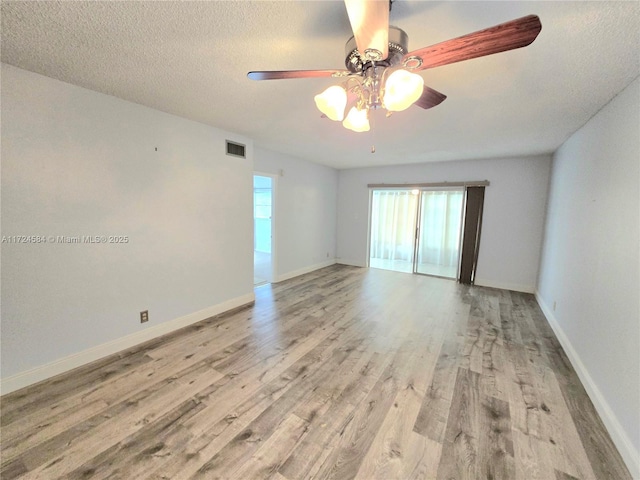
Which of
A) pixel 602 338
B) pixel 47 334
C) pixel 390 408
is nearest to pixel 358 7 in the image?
pixel 390 408

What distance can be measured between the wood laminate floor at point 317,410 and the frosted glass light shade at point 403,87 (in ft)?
6.40

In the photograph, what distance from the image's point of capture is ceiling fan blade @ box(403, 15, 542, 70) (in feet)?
2.99

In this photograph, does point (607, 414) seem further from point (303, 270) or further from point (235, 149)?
point (303, 270)

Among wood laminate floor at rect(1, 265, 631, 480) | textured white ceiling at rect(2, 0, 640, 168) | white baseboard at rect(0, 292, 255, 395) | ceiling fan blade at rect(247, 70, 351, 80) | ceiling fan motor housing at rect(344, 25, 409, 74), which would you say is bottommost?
wood laminate floor at rect(1, 265, 631, 480)

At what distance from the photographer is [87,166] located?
2.20 metres

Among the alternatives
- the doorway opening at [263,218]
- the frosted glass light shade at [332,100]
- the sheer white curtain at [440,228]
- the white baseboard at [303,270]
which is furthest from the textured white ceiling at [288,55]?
the doorway opening at [263,218]

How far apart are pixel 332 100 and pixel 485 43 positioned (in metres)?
0.70

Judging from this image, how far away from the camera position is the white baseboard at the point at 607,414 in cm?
144

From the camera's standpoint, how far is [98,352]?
2.36 m

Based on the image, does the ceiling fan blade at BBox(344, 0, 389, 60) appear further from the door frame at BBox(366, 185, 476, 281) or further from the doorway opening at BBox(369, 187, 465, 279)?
the doorway opening at BBox(369, 187, 465, 279)

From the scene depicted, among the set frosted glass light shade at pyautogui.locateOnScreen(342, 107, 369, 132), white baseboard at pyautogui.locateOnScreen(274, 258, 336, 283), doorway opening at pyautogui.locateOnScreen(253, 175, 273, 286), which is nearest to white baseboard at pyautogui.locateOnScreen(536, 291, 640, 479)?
frosted glass light shade at pyautogui.locateOnScreen(342, 107, 369, 132)

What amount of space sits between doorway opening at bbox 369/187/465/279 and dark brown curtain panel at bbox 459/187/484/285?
103 mm

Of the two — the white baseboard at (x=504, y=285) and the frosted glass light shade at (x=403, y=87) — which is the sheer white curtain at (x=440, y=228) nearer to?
the white baseboard at (x=504, y=285)

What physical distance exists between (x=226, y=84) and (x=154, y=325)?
8.16 feet
